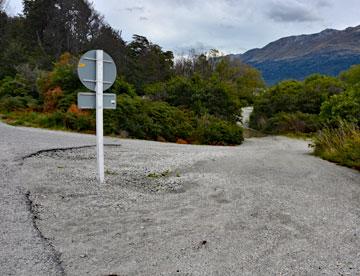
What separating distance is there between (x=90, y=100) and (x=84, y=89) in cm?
1367

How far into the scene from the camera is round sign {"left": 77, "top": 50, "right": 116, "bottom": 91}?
566 centimetres

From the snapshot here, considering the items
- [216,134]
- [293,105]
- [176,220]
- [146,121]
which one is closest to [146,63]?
[293,105]

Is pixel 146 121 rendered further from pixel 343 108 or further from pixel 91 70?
pixel 91 70

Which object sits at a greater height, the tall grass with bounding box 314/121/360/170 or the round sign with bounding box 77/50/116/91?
the round sign with bounding box 77/50/116/91

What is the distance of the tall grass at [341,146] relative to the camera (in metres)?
8.24

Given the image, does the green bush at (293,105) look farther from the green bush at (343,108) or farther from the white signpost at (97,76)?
the white signpost at (97,76)

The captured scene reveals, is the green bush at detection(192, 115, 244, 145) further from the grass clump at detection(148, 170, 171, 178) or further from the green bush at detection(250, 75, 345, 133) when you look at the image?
the grass clump at detection(148, 170, 171, 178)

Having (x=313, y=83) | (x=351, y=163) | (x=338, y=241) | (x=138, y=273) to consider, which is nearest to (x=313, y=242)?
(x=338, y=241)

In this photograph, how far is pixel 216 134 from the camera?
60.4 ft

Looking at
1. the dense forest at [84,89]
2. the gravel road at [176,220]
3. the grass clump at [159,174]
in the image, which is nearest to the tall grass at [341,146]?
the gravel road at [176,220]

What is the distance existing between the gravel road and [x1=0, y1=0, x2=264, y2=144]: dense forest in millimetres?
9971

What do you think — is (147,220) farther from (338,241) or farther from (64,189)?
(338,241)

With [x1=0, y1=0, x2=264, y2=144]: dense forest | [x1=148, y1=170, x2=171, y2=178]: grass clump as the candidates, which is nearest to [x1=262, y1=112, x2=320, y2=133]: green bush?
[x1=0, y1=0, x2=264, y2=144]: dense forest

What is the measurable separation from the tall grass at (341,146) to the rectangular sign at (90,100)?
552 cm
